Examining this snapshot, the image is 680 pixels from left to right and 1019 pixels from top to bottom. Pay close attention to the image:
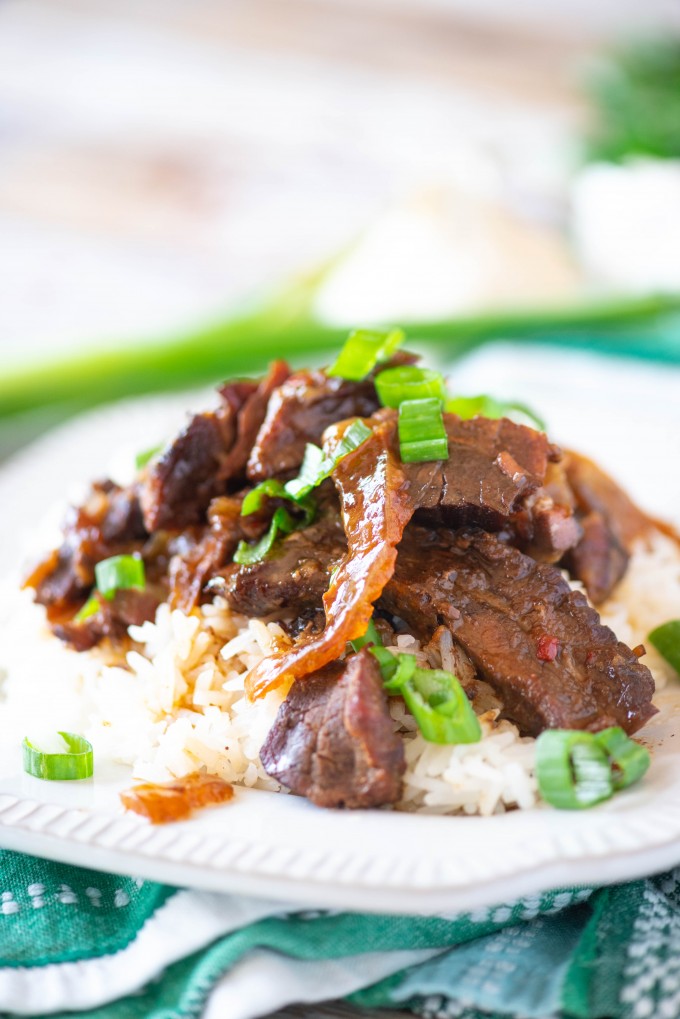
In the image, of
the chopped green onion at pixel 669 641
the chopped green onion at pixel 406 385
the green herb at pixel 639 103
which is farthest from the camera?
the green herb at pixel 639 103

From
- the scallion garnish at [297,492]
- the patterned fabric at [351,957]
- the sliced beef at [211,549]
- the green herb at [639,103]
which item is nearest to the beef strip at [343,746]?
the patterned fabric at [351,957]

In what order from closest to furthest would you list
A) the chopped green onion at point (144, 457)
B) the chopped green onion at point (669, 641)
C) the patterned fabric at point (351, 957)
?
the patterned fabric at point (351, 957), the chopped green onion at point (669, 641), the chopped green onion at point (144, 457)

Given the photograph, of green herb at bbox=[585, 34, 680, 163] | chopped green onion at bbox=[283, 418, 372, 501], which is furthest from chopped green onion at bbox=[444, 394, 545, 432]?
green herb at bbox=[585, 34, 680, 163]

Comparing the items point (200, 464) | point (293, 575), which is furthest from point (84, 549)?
point (293, 575)

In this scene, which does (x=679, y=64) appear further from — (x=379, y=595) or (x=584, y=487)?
(x=379, y=595)

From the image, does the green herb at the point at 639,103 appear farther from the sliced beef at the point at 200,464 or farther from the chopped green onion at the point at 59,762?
the chopped green onion at the point at 59,762

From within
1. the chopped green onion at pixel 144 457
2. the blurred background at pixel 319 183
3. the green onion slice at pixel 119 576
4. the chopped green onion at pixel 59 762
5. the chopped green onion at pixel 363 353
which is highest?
the blurred background at pixel 319 183

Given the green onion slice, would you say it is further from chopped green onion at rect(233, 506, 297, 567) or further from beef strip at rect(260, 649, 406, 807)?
beef strip at rect(260, 649, 406, 807)
